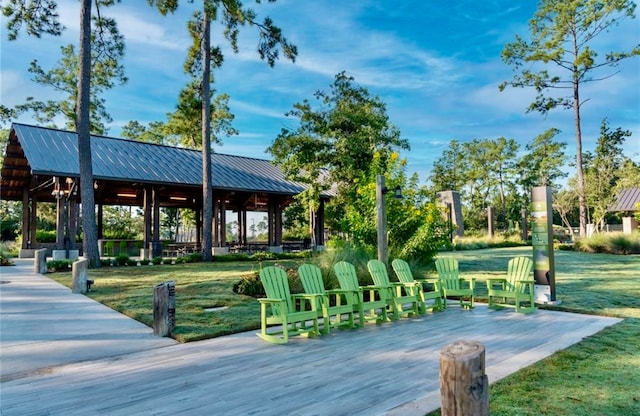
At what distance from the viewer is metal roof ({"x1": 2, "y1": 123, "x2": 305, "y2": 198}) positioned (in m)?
14.0

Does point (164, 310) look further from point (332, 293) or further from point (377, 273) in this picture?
point (377, 273)

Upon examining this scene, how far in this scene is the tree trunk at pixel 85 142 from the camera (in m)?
12.1

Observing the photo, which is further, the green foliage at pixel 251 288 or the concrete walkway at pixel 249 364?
the green foliage at pixel 251 288

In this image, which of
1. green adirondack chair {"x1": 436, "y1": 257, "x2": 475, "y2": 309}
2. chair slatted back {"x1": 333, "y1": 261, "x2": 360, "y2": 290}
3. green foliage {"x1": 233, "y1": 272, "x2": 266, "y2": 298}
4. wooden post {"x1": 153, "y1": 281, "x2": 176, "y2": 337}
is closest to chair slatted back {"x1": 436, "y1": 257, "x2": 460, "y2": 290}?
green adirondack chair {"x1": 436, "y1": 257, "x2": 475, "y2": 309}

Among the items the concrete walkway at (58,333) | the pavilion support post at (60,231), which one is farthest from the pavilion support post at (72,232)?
the concrete walkway at (58,333)

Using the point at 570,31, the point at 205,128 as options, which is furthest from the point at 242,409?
the point at 570,31

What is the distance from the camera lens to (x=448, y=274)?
6594 mm

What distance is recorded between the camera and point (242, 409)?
2768 mm

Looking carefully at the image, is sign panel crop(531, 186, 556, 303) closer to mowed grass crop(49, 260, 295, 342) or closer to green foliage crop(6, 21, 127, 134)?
mowed grass crop(49, 260, 295, 342)

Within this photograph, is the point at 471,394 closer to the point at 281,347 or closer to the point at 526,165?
the point at 281,347

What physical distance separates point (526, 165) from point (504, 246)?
1279 cm

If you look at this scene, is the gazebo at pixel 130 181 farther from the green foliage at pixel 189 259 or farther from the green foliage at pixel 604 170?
the green foliage at pixel 604 170

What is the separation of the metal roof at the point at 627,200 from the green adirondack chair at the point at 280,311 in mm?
25392

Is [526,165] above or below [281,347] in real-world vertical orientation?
above
